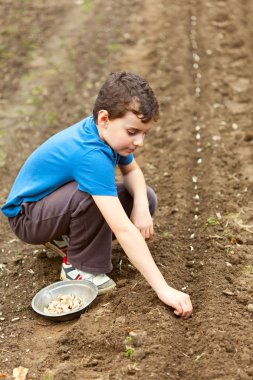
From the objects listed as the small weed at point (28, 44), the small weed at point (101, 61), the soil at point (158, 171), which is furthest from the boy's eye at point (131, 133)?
the small weed at point (28, 44)

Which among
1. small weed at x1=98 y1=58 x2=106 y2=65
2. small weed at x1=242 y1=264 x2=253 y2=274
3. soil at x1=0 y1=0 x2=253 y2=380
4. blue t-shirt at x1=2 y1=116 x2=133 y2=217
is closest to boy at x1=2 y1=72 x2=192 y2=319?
blue t-shirt at x1=2 y1=116 x2=133 y2=217

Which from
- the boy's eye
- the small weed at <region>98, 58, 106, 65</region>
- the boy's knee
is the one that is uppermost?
the boy's eye

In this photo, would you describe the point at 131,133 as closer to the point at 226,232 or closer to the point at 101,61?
the point at 226,232

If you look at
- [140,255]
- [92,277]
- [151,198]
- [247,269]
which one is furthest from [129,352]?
[151,198]

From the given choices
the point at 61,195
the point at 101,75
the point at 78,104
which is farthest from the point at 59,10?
the point at 61,195

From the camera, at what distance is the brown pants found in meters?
3.47

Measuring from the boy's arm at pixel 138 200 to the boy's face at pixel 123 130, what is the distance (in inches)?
18.7

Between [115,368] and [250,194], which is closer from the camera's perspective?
[115,368]

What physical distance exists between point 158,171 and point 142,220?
1.49 metres

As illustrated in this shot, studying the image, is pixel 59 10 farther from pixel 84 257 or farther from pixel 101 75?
pixel 84 257

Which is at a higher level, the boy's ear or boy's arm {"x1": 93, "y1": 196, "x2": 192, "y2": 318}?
the boy's ear

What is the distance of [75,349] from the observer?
3.14 m

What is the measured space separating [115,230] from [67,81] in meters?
4.00

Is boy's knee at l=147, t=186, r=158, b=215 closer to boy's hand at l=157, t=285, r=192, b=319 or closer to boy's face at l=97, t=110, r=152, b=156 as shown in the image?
boy's face at l=97, t=110, r=152, b=156
